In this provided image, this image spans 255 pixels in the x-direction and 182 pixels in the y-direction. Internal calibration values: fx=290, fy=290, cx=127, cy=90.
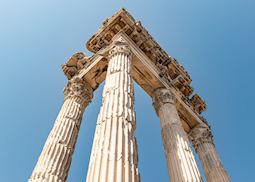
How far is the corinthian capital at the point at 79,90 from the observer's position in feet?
72.1

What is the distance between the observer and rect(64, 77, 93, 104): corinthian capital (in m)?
22.0

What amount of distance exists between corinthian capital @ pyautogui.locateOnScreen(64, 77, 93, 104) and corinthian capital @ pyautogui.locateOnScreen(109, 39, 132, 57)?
4128 mm

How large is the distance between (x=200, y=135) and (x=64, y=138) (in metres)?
12.0

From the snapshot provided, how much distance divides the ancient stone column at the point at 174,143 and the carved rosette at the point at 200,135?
14.1ft

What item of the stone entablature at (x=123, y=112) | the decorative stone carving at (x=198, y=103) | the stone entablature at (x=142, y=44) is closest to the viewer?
the stone entablature at (x=123, y=112)

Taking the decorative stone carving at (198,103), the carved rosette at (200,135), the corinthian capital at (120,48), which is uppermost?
the decorative stone carving at (198,103)

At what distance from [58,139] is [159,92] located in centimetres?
913

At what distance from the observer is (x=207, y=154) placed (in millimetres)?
22453

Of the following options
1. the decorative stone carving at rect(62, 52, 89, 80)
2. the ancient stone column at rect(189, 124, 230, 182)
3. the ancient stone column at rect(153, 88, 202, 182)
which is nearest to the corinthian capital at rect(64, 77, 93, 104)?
the decorative stone carving at rect(62, 52, 89, 80)

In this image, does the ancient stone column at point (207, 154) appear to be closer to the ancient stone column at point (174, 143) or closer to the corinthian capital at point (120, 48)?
the ancient stone column at point (174, 143)

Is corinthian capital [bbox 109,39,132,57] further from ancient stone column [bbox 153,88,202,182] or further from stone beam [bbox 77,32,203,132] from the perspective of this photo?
ancient stone column [bbox 153,88,202,182]

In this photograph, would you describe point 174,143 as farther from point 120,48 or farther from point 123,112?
point 120,48

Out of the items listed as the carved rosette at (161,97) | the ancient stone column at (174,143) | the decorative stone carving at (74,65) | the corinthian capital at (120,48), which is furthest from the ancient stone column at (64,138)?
the ancient stone column at (174,143)

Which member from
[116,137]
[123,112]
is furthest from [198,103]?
[116,137]
